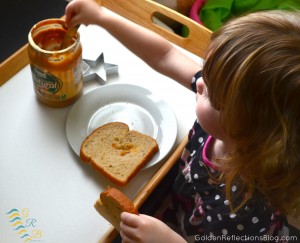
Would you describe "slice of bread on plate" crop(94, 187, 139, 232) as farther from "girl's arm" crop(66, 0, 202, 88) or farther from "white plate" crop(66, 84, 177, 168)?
"girl's arm" crop(66, 0, 202, 88)

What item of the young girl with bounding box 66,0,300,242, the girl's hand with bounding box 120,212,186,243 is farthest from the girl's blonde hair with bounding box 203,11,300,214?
the girl's hand with bounding box 120,212,186,243

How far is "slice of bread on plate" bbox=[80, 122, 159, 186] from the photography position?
28.6 inches

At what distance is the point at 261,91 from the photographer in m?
0.50

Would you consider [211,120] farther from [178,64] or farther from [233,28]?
[178,64]

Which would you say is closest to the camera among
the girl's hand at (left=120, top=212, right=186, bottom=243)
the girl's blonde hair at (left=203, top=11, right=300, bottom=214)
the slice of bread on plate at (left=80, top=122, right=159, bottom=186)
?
the girl's blonde hair at (left=203, top=11, right=300, bottom=214)

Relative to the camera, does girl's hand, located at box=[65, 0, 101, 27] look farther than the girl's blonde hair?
Yes

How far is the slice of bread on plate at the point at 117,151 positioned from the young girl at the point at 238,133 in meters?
0.10

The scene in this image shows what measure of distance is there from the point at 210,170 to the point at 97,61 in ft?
1.23

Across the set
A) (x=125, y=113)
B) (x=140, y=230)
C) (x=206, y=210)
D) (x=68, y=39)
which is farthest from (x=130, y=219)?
(x=68, y=39)

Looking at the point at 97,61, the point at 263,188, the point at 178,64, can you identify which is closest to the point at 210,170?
the point at 263,188

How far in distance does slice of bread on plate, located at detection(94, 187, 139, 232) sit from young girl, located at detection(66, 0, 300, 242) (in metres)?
0.02

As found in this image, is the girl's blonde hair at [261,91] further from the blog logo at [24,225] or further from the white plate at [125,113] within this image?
the blog logo at [24,225]

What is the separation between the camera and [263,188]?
59 centimetres

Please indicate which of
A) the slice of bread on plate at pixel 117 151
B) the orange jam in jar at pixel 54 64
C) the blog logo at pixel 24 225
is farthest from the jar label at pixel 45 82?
the blog logo at pixel 24 225
